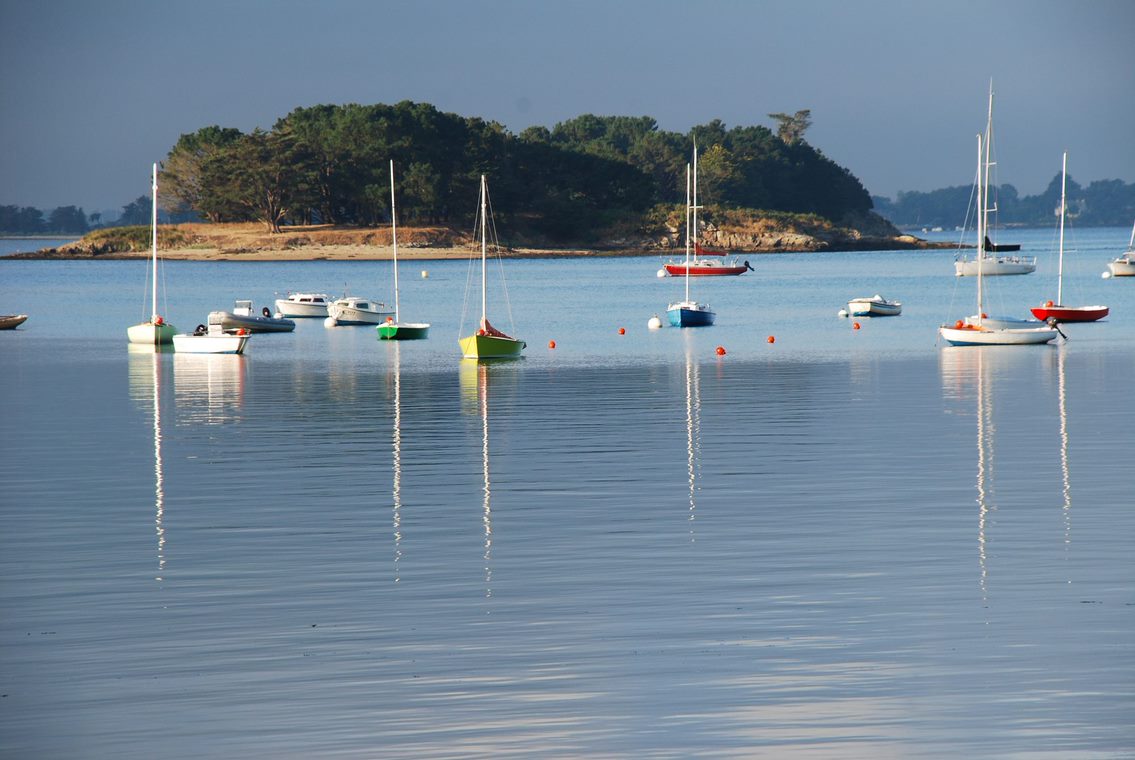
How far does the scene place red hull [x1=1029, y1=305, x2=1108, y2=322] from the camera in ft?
247

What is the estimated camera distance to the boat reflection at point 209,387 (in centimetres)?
3928

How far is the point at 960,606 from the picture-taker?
16.1 m

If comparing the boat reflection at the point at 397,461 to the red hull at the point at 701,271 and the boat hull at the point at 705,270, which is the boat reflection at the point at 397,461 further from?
the boat hull at the point at 705,270

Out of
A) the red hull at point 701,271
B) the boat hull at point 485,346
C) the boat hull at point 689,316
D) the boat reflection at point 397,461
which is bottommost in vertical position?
the boat reflection at point 397,461

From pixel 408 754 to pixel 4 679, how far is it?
4.60 m

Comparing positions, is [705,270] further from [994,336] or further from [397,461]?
[397,461]

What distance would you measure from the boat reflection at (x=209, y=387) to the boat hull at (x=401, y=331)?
1052 centimetres

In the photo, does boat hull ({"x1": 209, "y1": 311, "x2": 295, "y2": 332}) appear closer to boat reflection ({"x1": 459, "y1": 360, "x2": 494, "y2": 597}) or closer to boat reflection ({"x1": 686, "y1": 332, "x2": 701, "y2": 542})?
boat reflection ({"x1": 459, "y1": 360, "x2": 494, "y2": 597})

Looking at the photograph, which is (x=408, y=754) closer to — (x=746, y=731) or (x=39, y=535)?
(x=746, y=731)

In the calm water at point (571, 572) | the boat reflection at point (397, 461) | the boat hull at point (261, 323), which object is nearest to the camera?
the calm water at point (571, 572)

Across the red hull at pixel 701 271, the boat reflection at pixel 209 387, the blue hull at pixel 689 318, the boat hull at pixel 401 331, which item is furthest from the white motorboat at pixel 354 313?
the red hull at pixel 701 271

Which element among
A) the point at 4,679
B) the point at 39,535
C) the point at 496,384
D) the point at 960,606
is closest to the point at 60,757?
the point at 4,679

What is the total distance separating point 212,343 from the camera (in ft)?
203

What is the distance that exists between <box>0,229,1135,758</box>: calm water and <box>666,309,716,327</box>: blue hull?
33.7m
